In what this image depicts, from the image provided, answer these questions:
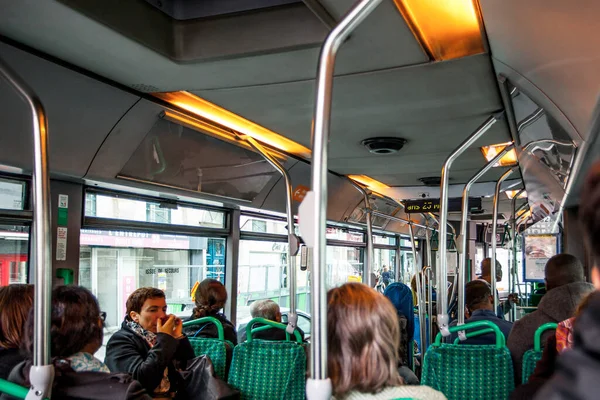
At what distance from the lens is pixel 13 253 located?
10.5ft

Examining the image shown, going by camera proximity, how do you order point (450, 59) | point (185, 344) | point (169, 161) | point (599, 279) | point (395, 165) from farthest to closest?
point (395, 165), point (169, 161), point (185, 344), point (450, 59), point (599, 279)

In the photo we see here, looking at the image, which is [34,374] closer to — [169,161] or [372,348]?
[372,348]

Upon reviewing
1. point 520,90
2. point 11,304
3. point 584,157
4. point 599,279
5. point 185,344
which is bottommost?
point 185,344

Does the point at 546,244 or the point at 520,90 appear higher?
the point at 520,90

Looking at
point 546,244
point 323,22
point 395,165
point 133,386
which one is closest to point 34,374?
point 133,386

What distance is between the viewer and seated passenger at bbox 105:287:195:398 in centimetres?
280

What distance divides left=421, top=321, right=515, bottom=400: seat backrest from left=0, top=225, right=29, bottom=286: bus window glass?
2392 millimetres

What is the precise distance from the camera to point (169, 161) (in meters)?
3.80

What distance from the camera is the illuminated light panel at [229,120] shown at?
3.50 meters

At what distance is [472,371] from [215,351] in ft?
4.82

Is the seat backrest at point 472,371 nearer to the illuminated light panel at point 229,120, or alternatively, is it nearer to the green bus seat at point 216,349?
the green bus seat at point 216,349

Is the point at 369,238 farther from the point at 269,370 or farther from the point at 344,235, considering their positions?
the point at 344,235

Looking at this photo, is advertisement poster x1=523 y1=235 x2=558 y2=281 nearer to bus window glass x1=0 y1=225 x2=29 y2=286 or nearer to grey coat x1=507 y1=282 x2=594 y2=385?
grey coat x1=507 y1=282 x2=594 y2=385

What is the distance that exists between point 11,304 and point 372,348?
4.19 ft
